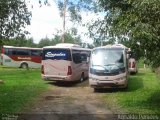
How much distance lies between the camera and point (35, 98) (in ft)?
62.1

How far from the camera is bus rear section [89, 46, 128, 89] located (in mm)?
22359

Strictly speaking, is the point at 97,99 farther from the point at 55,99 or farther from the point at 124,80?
the point at 124,80

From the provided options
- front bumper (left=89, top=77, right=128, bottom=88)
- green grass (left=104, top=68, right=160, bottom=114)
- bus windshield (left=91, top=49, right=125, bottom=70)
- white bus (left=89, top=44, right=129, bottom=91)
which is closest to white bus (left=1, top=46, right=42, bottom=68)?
bus windshield (left=91, top=49, right=125, bottom=70)

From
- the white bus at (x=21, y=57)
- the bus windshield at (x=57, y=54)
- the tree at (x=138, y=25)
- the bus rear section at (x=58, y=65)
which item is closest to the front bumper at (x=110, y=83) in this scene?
the bus rear section at (x=58, y=65)

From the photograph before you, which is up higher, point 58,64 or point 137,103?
point 58,64

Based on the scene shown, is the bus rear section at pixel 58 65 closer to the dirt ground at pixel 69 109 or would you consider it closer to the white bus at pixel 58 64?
the white bus at pixel 58 64

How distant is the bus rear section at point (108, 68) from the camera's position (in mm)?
22359

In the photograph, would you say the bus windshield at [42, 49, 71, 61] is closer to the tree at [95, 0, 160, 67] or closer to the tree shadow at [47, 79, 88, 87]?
the tree shadow at [47, 79, 88, 87]

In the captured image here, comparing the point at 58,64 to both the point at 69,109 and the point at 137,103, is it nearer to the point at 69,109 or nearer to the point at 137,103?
the point at 137,103

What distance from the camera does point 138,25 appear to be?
41.7ft

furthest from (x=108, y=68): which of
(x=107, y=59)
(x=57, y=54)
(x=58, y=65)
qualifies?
(x=57, y=54)

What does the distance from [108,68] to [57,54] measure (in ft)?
15.6

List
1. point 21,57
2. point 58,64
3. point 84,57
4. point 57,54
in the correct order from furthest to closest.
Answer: point 21,57, point 84,57, point 57,54, point 58,64

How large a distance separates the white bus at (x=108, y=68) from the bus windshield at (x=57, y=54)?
2.84m
